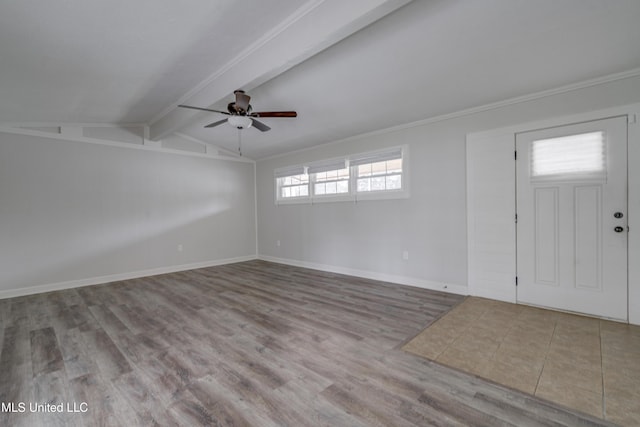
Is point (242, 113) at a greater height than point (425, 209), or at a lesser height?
greater

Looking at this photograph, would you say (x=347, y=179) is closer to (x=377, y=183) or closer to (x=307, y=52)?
(x=377, y=183)

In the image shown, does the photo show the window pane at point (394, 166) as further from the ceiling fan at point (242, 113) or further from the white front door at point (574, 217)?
the ceiling fan at point (242, 113)

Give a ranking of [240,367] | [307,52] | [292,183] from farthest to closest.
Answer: [292,183], [307,52], [240,367]

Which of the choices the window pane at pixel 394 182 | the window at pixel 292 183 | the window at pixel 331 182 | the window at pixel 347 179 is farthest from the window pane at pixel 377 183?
the window at pixel 292 183

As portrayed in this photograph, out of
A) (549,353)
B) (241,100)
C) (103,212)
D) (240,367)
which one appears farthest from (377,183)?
(103,212)

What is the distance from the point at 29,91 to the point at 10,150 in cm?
157

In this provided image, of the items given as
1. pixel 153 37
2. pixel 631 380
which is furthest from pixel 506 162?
pixel 153 37

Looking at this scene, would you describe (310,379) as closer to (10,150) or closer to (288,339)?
(288,339)

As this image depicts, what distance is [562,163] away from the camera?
9.99 feet

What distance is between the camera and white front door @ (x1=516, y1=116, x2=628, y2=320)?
2.77 m

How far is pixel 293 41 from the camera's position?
93.4 inches

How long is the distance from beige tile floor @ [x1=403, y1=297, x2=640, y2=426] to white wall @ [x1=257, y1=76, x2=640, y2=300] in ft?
3.34

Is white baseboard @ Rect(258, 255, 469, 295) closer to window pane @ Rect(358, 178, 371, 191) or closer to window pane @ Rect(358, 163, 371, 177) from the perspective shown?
window pane @ Rect(358, 178, 371, 191)

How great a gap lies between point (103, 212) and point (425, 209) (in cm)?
547
